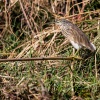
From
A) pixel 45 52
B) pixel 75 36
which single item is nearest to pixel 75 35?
pixel 75 36

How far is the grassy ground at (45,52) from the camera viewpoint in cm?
487

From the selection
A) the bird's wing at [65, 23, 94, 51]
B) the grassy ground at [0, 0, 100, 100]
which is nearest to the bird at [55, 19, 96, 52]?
the bird's wing at [65, 23, 94, 51]

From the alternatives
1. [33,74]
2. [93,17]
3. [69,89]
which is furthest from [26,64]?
[93,17]

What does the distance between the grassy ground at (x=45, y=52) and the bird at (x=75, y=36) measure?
0.13 m

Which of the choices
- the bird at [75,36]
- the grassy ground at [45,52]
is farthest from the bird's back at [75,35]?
the grassy ground at [45,52]

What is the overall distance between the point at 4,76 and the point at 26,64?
45 centimetres

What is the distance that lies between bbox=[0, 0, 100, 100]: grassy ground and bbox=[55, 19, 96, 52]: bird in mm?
133

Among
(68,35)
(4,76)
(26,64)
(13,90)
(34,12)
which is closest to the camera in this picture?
(13,90)

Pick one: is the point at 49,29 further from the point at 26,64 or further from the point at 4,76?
the point at 4,76

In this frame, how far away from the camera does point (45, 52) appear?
5.89 metres

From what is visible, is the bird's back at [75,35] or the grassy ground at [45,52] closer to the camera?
the grassy ground at [45,52]

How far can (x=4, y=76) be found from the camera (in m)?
5.03

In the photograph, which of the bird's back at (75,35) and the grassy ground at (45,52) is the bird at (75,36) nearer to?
the bird's back at (75,35)

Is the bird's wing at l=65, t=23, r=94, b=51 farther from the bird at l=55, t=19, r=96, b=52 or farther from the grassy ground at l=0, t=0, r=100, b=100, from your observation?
the grassy ground at l=0, t=0, r=100, b=100
